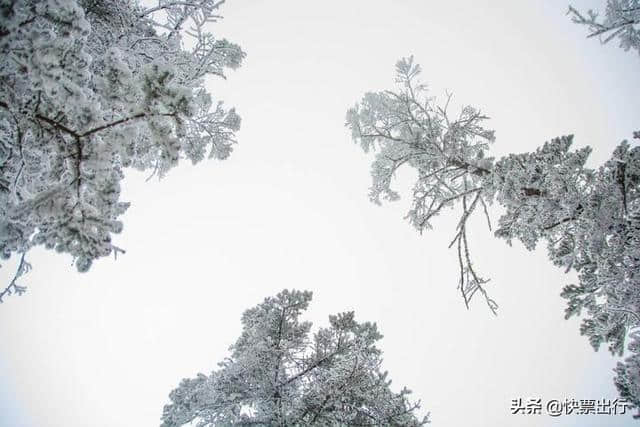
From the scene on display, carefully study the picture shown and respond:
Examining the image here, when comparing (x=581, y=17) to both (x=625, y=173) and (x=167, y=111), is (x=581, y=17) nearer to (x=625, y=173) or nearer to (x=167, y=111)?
(x=625, y=173)

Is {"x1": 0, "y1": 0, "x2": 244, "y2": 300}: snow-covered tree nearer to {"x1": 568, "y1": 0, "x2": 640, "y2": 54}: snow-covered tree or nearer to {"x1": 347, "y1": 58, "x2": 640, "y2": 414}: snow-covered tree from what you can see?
{"x1": 347, "y1": 58, "x2": 640, "y2": 414}: snow-covered tree

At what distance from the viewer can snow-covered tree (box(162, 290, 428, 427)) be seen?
7957 millimetres

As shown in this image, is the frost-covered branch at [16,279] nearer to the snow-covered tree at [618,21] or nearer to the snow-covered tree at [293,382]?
the snow-covered tree at [293,382]

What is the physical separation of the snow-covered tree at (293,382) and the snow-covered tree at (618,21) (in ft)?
25.0

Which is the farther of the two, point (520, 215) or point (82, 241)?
point (520, 215)

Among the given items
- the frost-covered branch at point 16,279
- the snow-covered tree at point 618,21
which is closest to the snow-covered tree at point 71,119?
the frost-covered branch at point 16,279

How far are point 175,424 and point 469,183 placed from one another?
1018 cm

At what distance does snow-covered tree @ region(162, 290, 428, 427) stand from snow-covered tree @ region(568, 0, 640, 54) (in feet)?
25.0

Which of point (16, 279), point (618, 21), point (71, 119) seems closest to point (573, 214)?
point (618, 21)

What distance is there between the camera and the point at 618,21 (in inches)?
199

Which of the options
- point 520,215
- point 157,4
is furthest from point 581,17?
point 157,4

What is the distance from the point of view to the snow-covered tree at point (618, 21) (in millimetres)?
4961

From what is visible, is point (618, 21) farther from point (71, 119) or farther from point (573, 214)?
point (71, 119)

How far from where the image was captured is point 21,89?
2582mm
